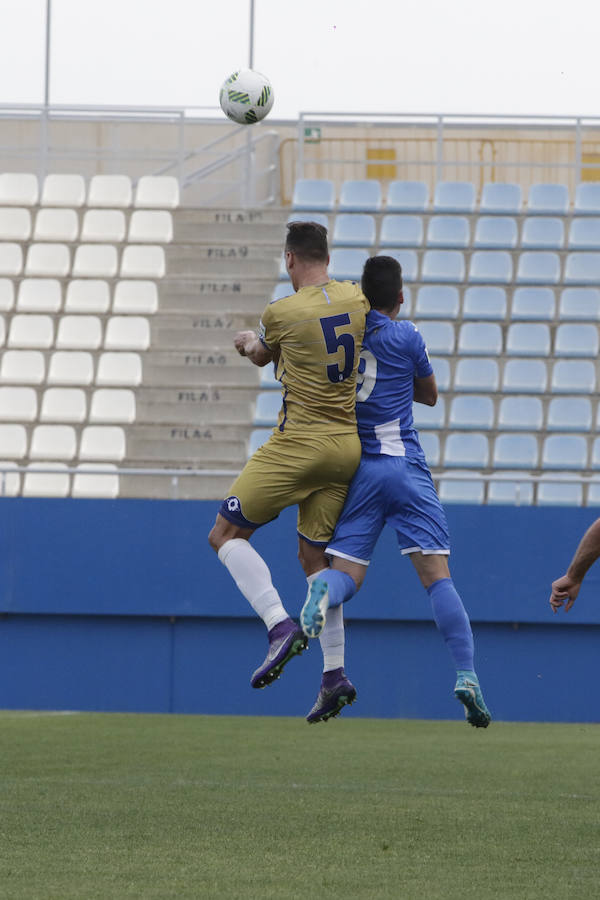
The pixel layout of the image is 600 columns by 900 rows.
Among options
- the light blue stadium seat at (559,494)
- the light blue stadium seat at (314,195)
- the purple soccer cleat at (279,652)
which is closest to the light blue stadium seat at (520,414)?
the light blue stadium seat at (559,494)

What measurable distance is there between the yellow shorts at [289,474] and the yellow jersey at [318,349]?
2.8 inches

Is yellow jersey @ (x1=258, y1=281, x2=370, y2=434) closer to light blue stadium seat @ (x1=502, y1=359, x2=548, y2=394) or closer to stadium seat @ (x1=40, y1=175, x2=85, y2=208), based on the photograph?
light blue stadium seat @ (x1=502, y1=359, x2=548, y2=394)

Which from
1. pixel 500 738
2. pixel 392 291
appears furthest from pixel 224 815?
pixel 500 738

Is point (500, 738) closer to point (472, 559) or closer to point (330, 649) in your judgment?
point (472, 559)

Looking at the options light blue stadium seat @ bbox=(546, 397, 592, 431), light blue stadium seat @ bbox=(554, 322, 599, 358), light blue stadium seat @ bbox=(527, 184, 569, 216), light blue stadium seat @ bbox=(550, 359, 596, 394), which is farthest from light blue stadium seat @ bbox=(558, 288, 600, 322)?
light blue stadium seat @ bbox=(527, 184, 569, 216)

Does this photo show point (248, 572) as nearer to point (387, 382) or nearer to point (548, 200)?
point (387, 382)

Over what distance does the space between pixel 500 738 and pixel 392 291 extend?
225 inches

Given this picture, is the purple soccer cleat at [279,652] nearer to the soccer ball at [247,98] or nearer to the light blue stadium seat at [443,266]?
the soccer ball at [247,98]

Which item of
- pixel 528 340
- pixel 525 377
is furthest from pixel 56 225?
pixel 525 377

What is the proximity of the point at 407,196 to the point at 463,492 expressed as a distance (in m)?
5.71

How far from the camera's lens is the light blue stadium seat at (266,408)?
581 inches

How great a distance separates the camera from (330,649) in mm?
6281

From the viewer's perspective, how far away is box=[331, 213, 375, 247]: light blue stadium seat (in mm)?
16844

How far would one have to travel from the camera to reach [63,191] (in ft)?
58.6
